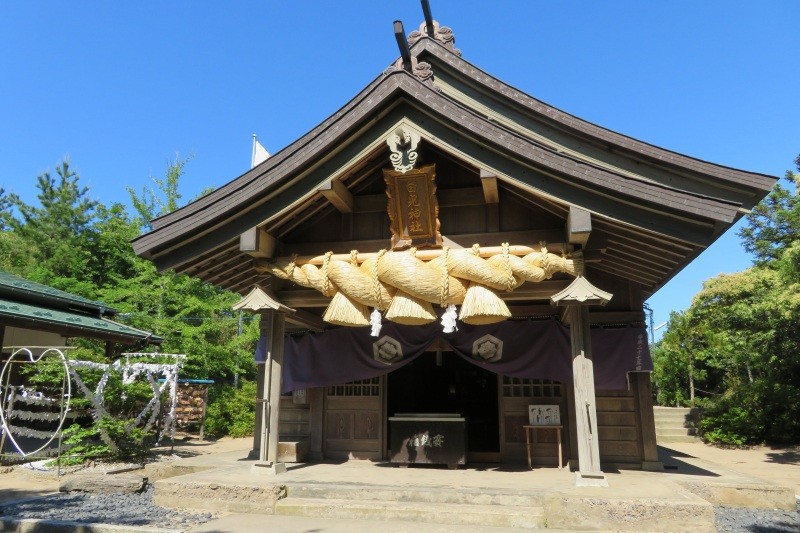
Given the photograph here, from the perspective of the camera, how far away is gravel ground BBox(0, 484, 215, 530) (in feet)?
18.9

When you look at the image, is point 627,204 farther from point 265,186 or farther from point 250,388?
point 250,388

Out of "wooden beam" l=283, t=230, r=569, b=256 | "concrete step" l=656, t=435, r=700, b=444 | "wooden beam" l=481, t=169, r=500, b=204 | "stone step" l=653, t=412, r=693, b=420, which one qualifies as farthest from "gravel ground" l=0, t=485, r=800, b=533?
"stone step" l=653, t=412, r=693, b=420

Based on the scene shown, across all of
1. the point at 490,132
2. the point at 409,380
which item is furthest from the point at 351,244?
the point at 409,380

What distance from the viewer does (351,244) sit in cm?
807

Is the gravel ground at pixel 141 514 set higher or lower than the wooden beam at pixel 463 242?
lower

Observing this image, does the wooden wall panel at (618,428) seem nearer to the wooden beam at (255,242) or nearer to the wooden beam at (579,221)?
the wooden beam at (579,221)

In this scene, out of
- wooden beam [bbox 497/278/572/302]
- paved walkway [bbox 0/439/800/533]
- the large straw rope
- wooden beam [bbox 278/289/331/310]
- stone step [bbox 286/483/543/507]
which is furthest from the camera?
wooden beam [bbox 278/289/331/310]

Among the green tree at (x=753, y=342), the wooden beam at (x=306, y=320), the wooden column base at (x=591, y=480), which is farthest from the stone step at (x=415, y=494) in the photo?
the green tree at (x=753, y=342)

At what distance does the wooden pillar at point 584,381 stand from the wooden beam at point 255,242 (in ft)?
13.4

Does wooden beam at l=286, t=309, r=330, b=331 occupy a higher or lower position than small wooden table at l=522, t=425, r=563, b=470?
higher

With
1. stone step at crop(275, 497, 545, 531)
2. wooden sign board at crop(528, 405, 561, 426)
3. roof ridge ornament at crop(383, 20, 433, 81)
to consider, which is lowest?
stone step at crop(275, 497, 545, 531)

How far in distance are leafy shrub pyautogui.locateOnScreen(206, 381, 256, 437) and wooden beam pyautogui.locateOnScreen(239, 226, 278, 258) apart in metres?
12.2

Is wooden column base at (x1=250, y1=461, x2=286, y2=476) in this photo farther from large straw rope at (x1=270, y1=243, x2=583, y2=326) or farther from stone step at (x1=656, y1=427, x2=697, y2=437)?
stone step at (x1=656, y1=427, x2=697, y2=437)

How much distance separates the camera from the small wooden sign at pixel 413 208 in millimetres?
7281
